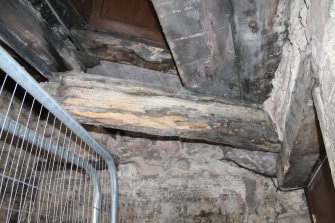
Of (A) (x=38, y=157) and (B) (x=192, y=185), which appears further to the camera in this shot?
(B) (x=192, y=185)

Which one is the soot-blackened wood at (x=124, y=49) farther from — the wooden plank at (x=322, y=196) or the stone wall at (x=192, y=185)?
the wooden plank at (x=322, y=196)

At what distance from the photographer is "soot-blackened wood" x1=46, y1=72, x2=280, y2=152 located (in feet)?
4.66

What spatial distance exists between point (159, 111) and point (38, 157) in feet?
2.12

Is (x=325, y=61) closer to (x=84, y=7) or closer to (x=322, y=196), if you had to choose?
(x=322, y=196)

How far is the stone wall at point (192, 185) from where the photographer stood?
1.91 m

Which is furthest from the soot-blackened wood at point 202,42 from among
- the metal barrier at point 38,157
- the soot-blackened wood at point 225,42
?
the metal barrier at point 38,157

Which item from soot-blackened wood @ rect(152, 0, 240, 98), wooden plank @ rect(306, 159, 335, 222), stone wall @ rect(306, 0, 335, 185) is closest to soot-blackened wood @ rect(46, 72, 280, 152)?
soot-blackened wood @ rect(152, 0, 240, 98)

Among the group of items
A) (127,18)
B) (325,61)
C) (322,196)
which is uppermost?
(127,18)

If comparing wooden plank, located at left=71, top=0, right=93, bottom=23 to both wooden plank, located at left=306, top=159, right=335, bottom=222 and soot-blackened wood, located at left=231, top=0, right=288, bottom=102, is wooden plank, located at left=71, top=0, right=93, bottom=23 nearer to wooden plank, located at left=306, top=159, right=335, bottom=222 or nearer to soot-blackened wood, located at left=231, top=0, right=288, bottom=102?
soot-blackened wood, located at left=231, top=0, right=288, bottom=102

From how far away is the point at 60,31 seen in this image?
58.2 inches

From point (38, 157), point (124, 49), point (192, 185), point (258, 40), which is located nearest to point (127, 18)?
point (124, 49)

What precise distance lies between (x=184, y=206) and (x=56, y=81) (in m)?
1.17

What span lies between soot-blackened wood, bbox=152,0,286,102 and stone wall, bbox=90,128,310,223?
574 mm

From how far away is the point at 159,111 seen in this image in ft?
4.77
